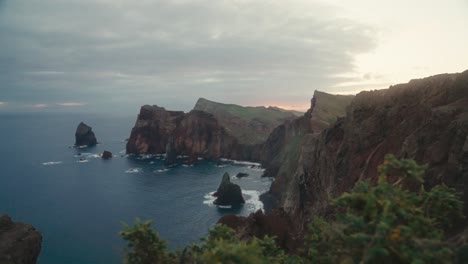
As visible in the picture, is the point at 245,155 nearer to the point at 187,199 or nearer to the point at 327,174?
the point at 187,199

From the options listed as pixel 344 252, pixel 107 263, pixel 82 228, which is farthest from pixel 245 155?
pixel 344 252

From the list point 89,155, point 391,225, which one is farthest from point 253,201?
point 89,155

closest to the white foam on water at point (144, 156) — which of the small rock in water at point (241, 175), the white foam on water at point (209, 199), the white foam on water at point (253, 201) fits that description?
the small rock in water at point (241, 175)

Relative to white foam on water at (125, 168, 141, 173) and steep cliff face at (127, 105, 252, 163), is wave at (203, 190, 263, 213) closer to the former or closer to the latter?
white foam on water at (125, 168, 141, 173)

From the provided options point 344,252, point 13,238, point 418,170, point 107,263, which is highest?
point 418,170

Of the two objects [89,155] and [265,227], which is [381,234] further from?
[89,155]

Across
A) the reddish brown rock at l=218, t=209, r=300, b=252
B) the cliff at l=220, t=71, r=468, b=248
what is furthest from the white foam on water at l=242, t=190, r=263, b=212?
the reddish brown rock at l=218, t=209, r=300, b=252

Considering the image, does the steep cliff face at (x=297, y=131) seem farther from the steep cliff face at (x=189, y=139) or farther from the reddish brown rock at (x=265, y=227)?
the reddish brown rock at (x=265, y=227)
